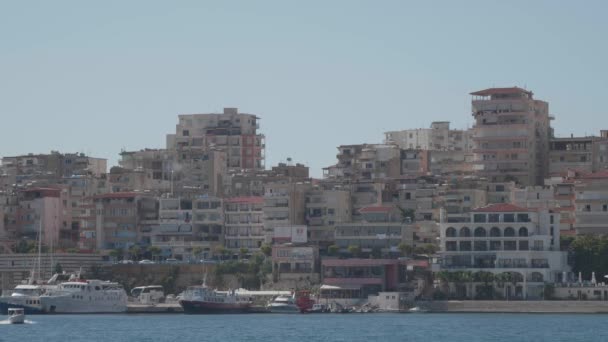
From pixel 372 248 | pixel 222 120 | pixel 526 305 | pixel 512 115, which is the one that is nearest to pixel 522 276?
pixel 526 305

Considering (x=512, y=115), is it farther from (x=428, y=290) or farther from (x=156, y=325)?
(x=156, y=325)

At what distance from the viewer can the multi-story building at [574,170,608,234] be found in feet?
495

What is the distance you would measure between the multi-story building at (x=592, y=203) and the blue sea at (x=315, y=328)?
16.1m

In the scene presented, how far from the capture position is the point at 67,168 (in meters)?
191

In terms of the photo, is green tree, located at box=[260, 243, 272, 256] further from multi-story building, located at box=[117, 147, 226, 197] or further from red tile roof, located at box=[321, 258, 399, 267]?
multi-story building, located at box=[117, 147, 226, 197]

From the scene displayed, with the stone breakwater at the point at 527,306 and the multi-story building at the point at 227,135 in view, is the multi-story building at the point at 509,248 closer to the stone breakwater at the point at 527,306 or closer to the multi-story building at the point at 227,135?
the stone breakwater at the point at 527,306

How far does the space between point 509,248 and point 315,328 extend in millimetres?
29013

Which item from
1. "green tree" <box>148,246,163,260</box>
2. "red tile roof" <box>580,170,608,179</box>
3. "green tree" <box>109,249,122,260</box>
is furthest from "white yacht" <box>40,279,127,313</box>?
"red tile roof" <box>580,170,608,179</box>

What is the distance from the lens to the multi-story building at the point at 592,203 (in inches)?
5940

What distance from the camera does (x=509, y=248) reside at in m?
146

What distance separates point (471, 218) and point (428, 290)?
6646mm

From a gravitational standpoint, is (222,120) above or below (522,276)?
above

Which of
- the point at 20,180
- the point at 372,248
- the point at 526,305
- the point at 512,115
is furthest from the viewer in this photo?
the point at 20,180

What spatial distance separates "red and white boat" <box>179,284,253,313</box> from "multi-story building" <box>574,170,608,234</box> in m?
28.2
